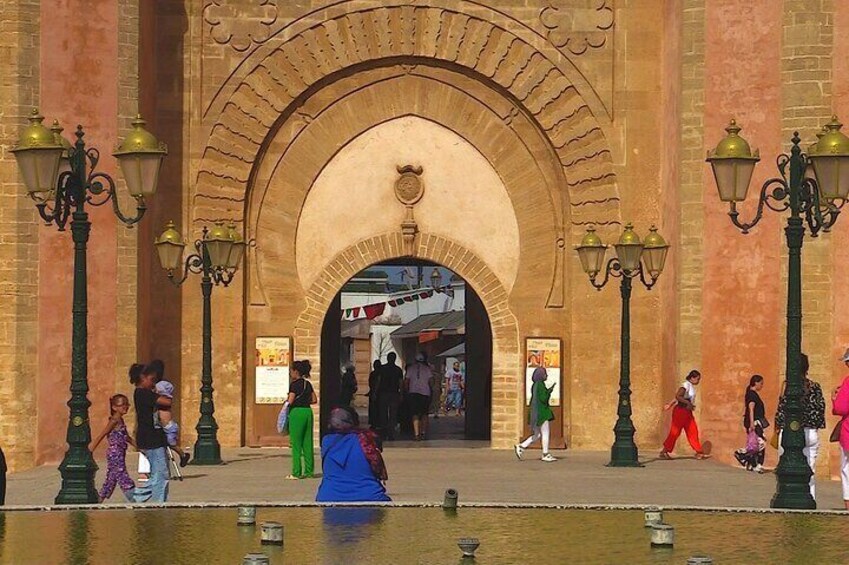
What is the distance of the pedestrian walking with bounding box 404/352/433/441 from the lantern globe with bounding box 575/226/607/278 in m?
7.70

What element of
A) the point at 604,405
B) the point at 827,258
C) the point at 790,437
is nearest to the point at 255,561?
the point at 790,437

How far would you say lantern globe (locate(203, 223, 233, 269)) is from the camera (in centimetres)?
2405

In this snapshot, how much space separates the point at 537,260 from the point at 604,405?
7.15ft

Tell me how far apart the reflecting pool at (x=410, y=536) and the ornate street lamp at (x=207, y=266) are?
9932 millimetres

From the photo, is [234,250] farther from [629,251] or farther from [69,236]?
[629,251]

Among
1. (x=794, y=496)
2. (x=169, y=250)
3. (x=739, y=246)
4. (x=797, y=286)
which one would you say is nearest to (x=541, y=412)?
(x=739, y=246)

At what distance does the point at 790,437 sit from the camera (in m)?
15.9

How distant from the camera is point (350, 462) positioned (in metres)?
13.8

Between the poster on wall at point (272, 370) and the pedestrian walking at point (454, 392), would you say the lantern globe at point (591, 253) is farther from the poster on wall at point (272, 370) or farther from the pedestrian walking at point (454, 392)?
the pedestrian walking at point (454, 392)

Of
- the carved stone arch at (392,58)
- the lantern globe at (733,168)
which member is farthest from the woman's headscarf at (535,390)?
the lantern globe at (733,168)

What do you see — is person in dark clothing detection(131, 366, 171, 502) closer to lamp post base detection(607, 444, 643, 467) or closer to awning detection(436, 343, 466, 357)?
lamp post base detection(607, 444, 643, 467)

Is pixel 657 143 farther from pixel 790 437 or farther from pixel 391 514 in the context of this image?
pixel 391 514

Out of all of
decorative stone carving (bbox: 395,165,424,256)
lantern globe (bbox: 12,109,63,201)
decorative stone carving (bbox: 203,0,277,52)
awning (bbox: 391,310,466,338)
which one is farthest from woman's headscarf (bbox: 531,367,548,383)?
awning (bbox: 391,310,466,338)

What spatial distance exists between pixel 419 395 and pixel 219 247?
921 centimetres
